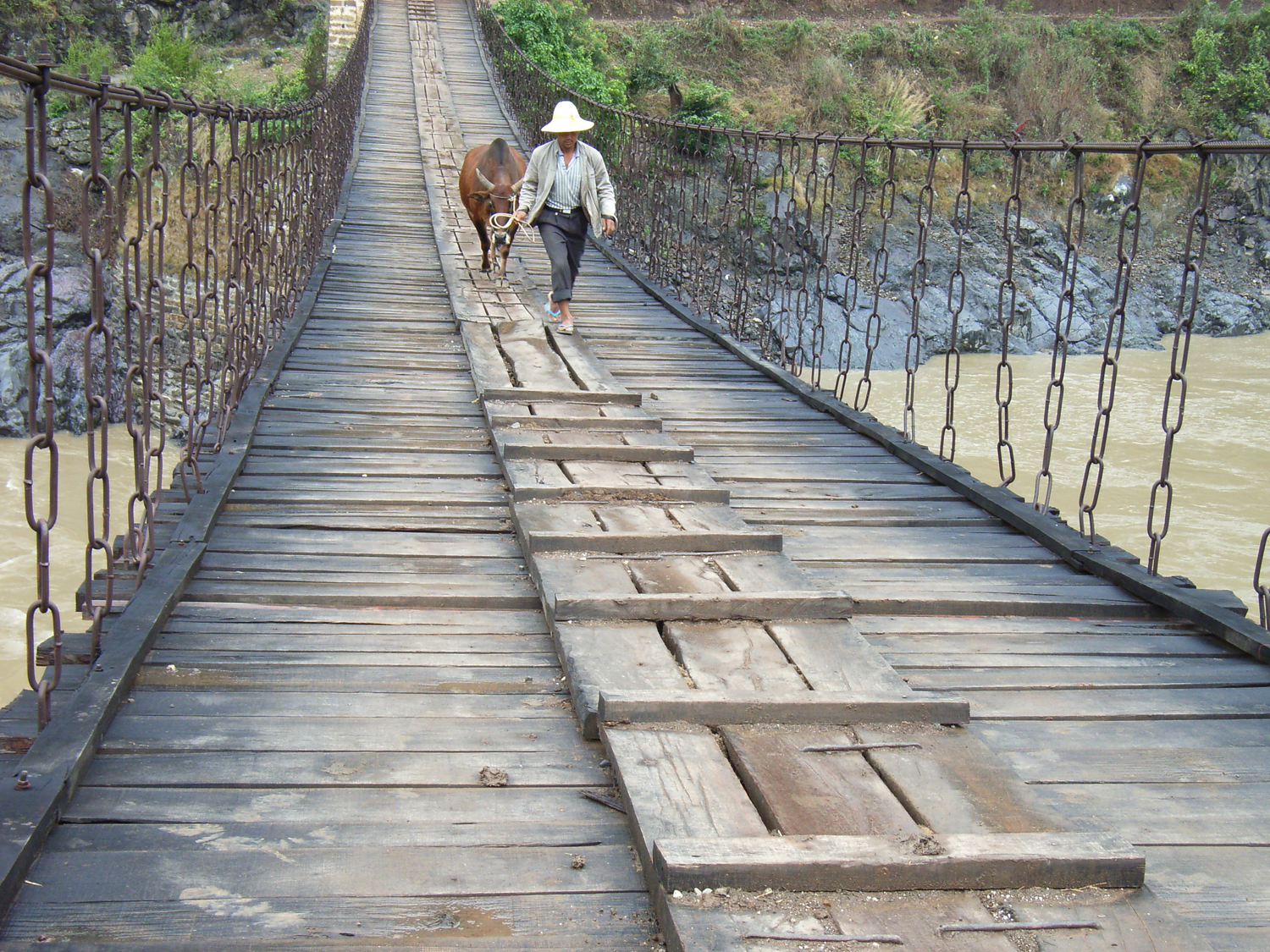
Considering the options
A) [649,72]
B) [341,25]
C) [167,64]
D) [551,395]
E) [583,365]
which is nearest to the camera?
[551,395]

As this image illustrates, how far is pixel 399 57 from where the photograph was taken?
18.0 m

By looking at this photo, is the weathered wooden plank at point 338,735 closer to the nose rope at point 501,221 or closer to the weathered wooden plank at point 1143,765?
the weathered wooden plank at point 1143,765

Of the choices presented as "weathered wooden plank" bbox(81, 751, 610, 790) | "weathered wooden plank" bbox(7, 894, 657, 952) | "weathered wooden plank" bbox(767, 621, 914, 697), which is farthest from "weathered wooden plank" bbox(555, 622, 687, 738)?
"weathered wooden plank" bbox(7, 894, 657, 952)

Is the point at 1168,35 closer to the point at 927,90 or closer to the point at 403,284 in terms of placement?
the point at 927,90

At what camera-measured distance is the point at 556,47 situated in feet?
60.9

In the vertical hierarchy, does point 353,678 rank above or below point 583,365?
below

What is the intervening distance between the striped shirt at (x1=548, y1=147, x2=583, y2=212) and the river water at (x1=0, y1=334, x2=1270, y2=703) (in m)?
7.77

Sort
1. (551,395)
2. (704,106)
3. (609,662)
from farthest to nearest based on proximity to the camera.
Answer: (704,106) → (551,395) → (609,662)

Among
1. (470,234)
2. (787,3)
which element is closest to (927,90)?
(787,3)

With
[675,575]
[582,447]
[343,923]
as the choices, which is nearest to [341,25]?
[582,447]

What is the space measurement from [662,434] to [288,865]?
2677 millimetres

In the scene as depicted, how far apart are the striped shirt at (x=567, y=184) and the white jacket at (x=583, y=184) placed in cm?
2

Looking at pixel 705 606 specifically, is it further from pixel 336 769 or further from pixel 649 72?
pixel 649 72

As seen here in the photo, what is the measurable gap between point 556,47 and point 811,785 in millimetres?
18409
